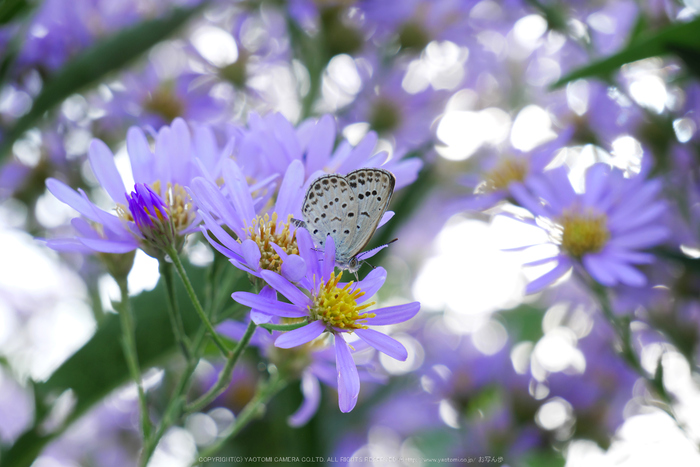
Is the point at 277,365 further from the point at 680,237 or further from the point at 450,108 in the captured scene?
the point at 450,108

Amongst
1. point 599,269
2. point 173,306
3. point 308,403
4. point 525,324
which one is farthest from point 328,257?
point 525,324

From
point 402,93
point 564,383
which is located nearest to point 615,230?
point 564,383

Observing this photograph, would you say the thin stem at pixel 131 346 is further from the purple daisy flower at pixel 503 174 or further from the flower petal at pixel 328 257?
the purple daisy flower at pixel 503 174

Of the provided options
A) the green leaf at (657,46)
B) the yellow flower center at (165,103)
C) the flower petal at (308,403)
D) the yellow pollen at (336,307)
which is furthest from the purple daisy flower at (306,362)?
the yellow flower center at (165,103)

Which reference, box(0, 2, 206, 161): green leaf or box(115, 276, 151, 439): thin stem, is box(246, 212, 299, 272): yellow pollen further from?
box(0, 2, 206, 161): green leaf

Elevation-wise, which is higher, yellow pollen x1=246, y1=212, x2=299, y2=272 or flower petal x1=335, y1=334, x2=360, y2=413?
yellow pollen x1=246, y1=212, x2=299, y2=272

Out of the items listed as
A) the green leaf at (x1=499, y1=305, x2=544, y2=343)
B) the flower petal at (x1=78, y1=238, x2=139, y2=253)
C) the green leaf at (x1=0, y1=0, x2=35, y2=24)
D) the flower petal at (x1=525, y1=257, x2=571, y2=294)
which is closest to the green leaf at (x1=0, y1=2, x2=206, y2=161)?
the green leaf at (x1=0, y1=0, x2=35, y2=24)

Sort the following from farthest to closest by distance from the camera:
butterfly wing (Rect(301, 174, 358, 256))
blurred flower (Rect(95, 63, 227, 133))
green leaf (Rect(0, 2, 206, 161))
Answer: blurred flower (Rect(95, 63, 227, 133)) → green leaf (Rect(0, 2, 206, 161)) → butterfly wing (Rect(301, 174, 358, 256))

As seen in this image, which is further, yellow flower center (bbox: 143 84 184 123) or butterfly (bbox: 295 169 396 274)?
yellow flower center (bbox: 143 84 184 123)
